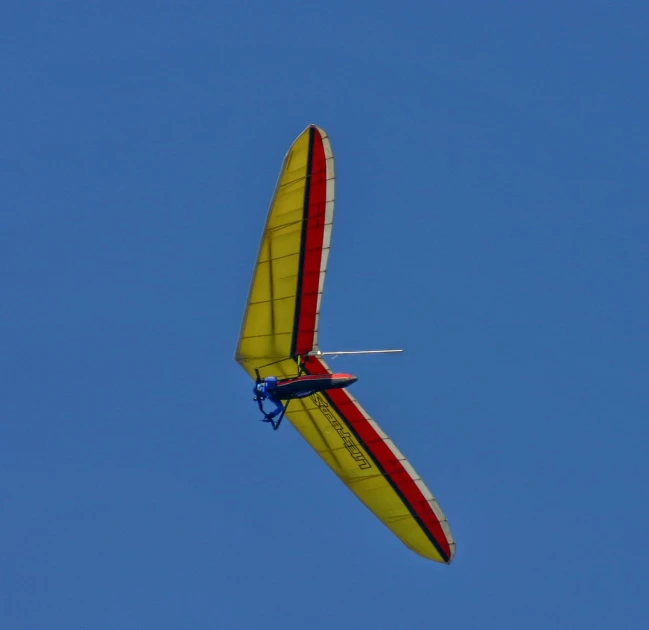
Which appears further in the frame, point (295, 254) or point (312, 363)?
point (312, 363)

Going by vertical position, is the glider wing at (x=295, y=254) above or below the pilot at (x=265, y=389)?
above

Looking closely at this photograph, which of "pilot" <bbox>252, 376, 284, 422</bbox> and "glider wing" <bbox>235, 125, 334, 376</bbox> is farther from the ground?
"glider wing" <bbox>235, 125, 334, 376</bbox>

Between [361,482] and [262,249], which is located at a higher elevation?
[262,249]

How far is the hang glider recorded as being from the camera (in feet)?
112

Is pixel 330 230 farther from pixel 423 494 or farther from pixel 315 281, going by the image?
pixel 423 494

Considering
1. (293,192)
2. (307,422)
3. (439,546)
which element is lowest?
(439,546)

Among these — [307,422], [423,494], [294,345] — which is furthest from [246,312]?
[423,494]

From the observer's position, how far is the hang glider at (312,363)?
112ft

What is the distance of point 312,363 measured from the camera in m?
36.4

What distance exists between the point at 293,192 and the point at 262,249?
1.68 meters

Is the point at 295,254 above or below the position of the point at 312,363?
above

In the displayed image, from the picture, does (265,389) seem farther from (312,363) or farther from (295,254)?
(295,254)

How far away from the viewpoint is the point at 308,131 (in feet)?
111

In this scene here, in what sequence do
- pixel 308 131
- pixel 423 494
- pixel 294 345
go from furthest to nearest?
pixel 423 494 → pixel 294 345 → pixel 308 131
